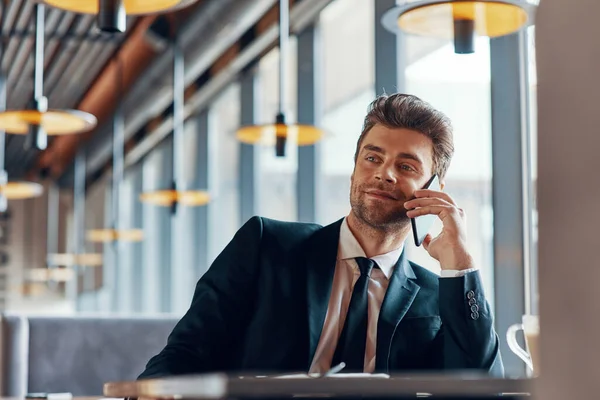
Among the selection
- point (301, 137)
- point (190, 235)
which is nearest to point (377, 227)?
point (301, 137)

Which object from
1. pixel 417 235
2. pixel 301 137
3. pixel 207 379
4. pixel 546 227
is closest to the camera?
pixel 546 227

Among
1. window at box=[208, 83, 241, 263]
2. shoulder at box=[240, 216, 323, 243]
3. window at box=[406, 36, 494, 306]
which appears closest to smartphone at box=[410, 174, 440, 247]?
shoulder at box=[240, 216, 323, 243]

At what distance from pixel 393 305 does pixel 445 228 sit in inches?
8.0

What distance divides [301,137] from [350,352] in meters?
3.41

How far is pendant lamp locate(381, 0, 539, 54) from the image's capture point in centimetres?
276

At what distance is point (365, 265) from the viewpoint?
6.86ft

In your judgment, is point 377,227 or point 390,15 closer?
point 377,227

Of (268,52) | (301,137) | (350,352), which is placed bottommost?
(350,352)

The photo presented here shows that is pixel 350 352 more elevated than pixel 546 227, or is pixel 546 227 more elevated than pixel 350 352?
pixel 546 227

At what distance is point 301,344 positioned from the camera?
1990 mm

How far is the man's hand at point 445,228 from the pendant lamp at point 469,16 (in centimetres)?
89

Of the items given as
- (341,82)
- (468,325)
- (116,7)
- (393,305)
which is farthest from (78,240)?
(468,325)

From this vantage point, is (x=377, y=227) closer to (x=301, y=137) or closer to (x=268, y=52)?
(x=301, y=137)

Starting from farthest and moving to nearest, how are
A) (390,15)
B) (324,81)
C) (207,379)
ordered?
(324,81) → (390,15) → (207,379)
